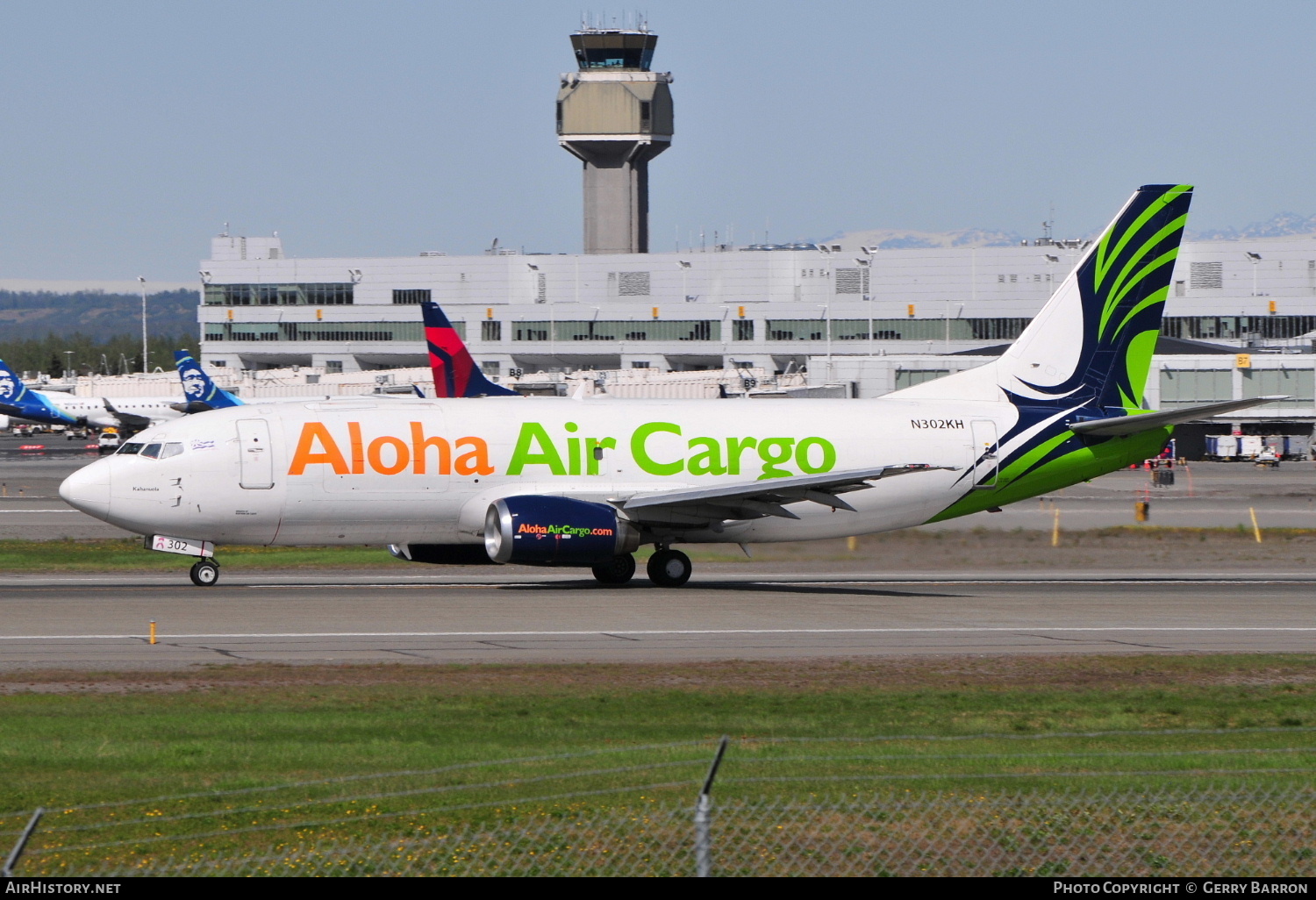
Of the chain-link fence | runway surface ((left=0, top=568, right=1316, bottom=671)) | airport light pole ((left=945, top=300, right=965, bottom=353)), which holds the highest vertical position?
airport light pole ((left=945, top=300, right=965, bottom=353))

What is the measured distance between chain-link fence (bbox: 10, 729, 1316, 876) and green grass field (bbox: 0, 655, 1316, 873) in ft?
0.19

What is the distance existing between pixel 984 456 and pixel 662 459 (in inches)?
331

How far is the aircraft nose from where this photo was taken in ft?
115

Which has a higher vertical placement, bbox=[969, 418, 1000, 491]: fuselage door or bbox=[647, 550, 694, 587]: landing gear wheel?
bbox=[969, 418, 1000, 491]: fuselage door

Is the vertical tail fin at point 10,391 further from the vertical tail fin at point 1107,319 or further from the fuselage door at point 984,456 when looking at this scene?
the fuselage door at point 984,456

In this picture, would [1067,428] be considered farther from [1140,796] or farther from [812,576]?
[1140,796]

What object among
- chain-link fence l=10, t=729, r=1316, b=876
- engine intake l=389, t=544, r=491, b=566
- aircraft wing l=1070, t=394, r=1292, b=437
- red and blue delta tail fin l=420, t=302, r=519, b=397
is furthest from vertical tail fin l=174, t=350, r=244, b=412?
chain-link fence l=10, t=729, r=1316, b=876

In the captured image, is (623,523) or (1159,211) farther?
(1159,211)

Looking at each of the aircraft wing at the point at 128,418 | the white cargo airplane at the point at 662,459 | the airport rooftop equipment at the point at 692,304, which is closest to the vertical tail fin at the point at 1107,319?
the white cargo airplane at the point at 662,459

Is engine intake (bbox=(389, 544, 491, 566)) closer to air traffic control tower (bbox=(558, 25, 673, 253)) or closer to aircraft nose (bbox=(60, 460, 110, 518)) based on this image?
aircraft nose (bbox=(60, 460, 110, 518))

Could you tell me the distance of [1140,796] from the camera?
48.0ft

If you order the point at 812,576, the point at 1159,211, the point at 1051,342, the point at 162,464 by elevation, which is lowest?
the point at 812,576
